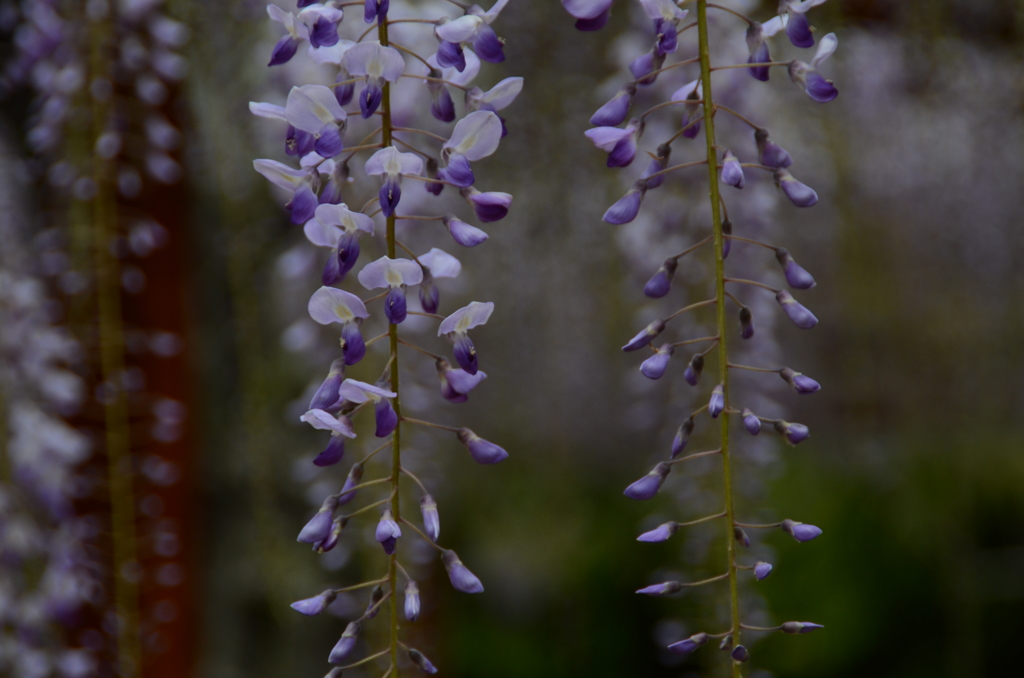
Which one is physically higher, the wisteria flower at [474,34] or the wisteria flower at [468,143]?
the wisteria flower at [474,34]

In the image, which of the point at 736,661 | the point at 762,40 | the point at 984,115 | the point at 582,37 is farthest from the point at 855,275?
the point at 736,661

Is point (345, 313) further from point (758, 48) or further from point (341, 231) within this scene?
point (758, 48)

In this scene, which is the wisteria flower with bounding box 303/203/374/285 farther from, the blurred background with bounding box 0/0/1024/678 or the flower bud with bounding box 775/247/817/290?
the blurred background with bounding box 0/0/1024/678

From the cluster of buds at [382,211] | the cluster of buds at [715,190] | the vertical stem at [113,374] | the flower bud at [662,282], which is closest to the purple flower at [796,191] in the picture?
the cluster of buds at [715,190]

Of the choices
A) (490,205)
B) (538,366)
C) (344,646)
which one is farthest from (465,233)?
(538,366)

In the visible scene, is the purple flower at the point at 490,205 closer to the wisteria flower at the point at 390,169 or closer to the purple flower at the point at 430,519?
the wisteria flower at the point at 390,169

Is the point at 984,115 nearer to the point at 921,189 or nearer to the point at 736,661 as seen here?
the point at 921,189
